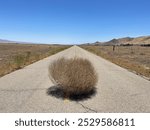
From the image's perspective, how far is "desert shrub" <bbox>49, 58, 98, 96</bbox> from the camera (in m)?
7.59

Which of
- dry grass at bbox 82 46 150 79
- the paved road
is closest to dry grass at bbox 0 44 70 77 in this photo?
the paved road

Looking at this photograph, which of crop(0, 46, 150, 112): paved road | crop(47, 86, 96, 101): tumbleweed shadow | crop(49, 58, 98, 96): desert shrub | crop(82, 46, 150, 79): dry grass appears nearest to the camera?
crop(0, 46, 150, 112): paved road

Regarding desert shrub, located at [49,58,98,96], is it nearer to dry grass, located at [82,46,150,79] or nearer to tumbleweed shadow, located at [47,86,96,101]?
tumbleweed shadow, located at [47,86,96,101]

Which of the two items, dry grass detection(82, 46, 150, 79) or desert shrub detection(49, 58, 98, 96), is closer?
desert shrub detection(49, 58, 98, 96)

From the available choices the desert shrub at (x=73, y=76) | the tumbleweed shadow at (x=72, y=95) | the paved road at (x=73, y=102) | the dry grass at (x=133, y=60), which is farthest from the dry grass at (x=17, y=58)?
the dry grass at (x=133, y=60)

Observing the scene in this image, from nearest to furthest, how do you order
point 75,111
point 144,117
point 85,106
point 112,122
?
1. point 112,122
2. point 144,117
3. point 75,111
4. point 85,106

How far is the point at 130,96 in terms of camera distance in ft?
26.8

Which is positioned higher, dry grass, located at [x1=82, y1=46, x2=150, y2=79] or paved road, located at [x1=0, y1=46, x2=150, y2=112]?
dry grass, located at [x1=82, y1=46, x2=150, y2=79]

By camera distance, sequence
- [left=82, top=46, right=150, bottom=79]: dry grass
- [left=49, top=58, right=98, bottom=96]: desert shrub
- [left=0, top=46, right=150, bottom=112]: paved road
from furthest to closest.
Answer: [left=82, top=46, right=150, bottom=79]: dry grass → [left=49, top=58, right=98, bottom=96]: desert shrub → [left=0, top=46, right=150, bottom=112]: paved road

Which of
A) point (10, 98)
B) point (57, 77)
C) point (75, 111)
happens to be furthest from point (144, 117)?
point (10, 98)

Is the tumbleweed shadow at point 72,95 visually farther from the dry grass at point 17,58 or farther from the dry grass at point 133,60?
the dry grass at point 133,60

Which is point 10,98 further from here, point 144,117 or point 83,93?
point 144,117

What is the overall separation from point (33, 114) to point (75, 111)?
118 centimetres

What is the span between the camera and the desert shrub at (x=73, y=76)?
7.59 m
